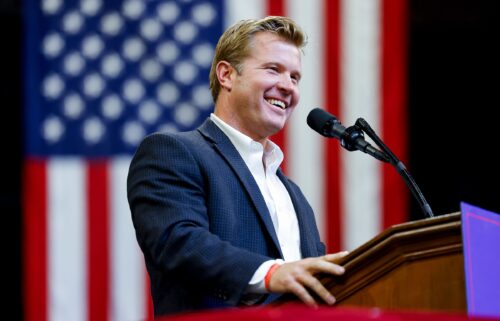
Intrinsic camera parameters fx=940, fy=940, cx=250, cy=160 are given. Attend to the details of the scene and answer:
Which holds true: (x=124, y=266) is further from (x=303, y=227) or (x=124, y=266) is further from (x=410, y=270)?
(x=410, y=270)

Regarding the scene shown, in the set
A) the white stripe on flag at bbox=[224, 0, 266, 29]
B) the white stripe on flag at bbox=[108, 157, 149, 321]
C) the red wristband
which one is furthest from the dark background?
the red wristband

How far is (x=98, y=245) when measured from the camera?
4.35 metres

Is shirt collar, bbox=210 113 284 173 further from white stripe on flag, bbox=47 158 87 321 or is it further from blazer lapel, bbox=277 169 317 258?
white stripe on flag, bbox=47 158 87 321

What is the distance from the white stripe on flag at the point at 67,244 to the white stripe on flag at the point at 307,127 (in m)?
1.01

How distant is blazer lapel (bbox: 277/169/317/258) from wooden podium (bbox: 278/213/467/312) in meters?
0.53

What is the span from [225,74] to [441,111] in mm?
3524

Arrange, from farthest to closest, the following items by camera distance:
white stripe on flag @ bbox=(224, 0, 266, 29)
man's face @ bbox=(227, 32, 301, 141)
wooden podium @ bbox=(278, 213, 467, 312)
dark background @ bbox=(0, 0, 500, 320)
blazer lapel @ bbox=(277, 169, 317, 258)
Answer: dark background @ bbox=(0, 0, 500, 320)
white stripe on flag @ bbox=(224, 0, 266, 29)
man's face @ bbox=(227, 32, 301, 141)
blazer lapel @ bbox=(277, 169, 317, 258)
wooden podium @ bbox=(278, 213, 467, 312)

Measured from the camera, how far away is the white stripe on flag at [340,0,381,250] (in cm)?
448

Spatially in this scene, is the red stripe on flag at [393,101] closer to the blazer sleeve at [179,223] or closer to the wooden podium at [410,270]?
the blazer sleeve at [179,223]

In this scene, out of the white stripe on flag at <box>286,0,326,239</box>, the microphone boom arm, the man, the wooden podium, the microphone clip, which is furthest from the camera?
the white stripe on flag at <box>286,0,326,239</box>

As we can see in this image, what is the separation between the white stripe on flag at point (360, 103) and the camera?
4.48m

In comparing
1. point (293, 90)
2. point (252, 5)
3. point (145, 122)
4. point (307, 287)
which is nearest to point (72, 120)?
point (145, 122)

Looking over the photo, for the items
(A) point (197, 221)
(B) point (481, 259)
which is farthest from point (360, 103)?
(B) point (481, 259)

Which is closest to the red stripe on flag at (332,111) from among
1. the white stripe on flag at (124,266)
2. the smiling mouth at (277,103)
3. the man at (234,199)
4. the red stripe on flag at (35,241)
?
the white stripe on flag at (124,266)
